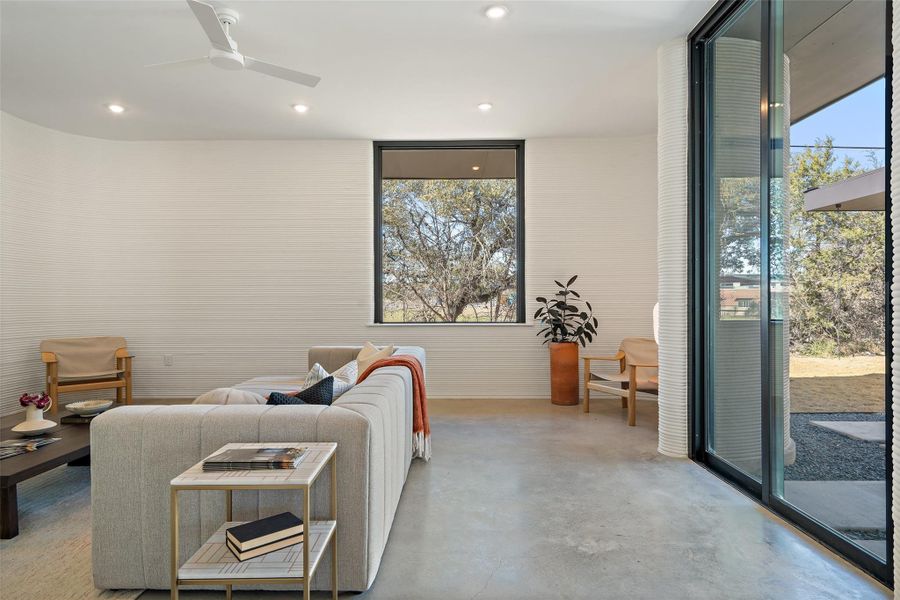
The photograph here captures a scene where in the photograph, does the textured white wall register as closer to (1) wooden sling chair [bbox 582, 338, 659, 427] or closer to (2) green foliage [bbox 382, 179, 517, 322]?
(2) green foliage [bbox 382, 179, 517, 322]

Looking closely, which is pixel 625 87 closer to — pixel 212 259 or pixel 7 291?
pixel 212 259

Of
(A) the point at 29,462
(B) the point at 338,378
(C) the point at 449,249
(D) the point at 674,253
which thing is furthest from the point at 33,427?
(D) the point at 674,253

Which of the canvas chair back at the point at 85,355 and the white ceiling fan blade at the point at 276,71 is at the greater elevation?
the white ceiling fan blade at the point at 276,71

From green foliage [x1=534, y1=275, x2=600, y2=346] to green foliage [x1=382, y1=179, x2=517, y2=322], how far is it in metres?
0.43

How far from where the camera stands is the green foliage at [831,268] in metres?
2.08

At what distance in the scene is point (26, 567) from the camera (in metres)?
2.13

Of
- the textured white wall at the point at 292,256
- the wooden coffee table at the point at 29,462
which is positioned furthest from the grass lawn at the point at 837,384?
the wooden coffee table at the point at 29,462

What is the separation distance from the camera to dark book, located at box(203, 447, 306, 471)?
1601 mm

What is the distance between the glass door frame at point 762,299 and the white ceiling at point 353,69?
411 millimetres

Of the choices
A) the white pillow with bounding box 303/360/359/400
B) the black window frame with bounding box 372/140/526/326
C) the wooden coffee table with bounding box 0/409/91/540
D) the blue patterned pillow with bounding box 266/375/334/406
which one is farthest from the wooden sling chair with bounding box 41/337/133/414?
the blue patterned pillow with bounding box 266/375/334/406

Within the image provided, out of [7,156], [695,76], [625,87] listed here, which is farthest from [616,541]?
[7,156]

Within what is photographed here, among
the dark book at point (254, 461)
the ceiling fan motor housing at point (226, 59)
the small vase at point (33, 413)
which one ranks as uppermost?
the ceiling fan motor housing at point (226, 59)

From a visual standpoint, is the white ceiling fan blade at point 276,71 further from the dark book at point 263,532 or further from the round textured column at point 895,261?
the round textured column at point 895,261

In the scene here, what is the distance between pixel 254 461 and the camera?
1.61 metres
